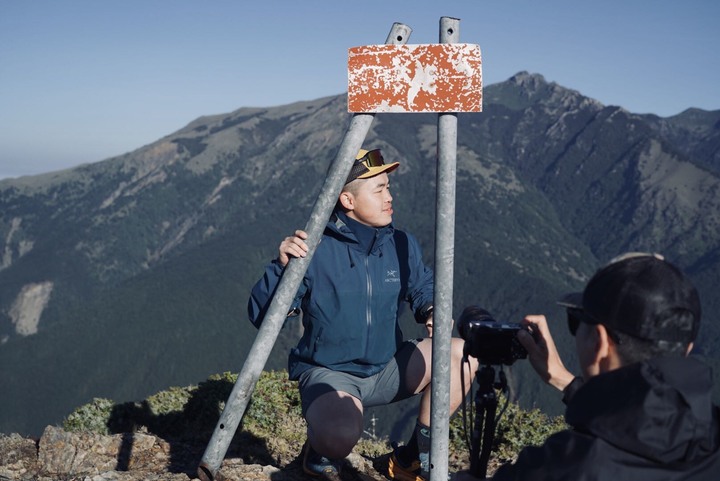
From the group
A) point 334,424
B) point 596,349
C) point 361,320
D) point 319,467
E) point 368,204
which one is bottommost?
point 319,467

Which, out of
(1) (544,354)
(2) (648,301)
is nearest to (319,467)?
(1) (544,354)

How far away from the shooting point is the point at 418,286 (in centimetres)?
526

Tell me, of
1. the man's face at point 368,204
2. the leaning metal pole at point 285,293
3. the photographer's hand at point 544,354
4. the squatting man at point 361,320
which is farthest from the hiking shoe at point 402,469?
the photographer's hand at point 544,354

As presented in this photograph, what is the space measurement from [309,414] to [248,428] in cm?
254

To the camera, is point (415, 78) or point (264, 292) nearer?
point (415, 78)

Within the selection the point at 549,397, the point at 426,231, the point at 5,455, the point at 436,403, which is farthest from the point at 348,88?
the point at 426,231

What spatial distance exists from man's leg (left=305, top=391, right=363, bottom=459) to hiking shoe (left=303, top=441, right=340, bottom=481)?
43cm

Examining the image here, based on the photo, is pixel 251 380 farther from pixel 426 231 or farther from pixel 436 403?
pixel 426 231

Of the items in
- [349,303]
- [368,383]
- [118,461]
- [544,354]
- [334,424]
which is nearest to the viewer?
[544,354]

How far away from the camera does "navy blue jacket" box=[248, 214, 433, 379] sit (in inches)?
193

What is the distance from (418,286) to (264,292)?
3.76 feet

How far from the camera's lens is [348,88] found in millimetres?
4234

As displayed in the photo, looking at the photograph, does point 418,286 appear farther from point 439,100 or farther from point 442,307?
point 439,100

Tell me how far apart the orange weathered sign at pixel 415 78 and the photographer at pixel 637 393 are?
1.73m
